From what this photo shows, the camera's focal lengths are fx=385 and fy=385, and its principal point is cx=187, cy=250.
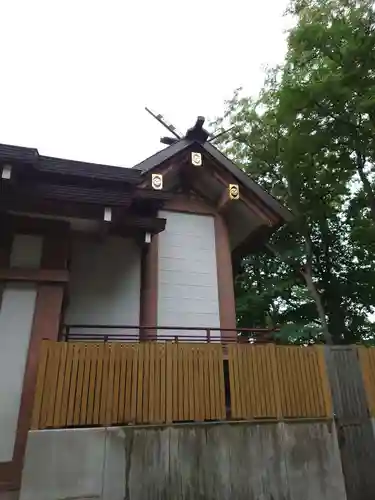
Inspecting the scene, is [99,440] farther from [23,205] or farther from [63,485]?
[23,205]

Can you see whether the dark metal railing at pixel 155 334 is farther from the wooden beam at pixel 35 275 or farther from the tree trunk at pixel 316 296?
the tree trunk at pixel 316 296

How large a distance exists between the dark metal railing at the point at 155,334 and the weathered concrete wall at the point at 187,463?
5.48 ft

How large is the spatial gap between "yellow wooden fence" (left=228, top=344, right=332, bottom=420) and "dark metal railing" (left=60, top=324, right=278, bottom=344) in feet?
2.88

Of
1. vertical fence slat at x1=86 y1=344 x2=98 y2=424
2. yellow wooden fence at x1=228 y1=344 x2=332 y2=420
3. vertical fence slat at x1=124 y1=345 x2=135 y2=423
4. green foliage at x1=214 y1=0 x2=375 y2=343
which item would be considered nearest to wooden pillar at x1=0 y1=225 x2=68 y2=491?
vertical fence slat at x1=86 y1=344 x2=98 y2=424

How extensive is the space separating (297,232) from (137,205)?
7251 mm

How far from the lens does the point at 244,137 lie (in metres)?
13.8

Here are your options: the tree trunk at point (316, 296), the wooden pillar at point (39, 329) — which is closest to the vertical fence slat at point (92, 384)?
the wooden pillar at point (39, 329)

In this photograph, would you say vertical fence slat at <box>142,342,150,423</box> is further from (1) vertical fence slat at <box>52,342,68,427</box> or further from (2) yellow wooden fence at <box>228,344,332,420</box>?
(2) yellow wooden fence at <box>228,344,332,420</box>

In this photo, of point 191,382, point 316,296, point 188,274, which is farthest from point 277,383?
point 316,296

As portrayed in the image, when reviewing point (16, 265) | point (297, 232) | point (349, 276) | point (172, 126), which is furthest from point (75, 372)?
point (349, 276)

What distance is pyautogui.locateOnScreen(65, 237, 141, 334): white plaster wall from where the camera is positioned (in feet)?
22.1

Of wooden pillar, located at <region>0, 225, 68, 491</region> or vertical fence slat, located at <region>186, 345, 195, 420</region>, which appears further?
vertical fence slat, located at <region>186, 345, 195, 420</region>

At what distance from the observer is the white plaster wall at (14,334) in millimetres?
4973

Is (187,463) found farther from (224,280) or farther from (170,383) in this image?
(224,280)
